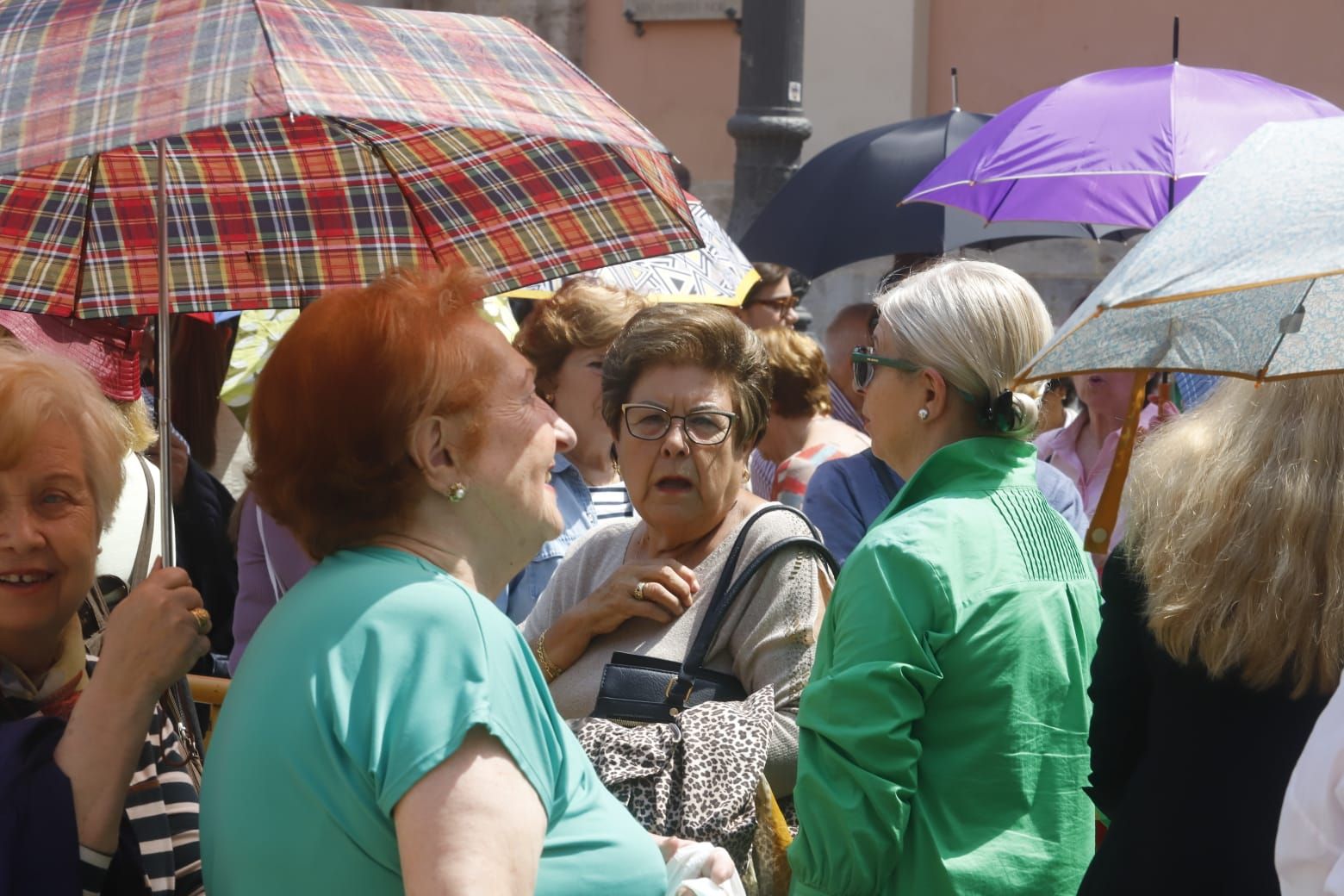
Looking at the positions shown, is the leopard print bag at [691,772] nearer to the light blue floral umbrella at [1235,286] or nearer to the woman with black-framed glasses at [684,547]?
the woman with black-framed glasses at [684,547]

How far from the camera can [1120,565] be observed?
9.18ft

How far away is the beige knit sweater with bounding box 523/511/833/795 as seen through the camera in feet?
10.4

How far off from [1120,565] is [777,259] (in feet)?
14.5

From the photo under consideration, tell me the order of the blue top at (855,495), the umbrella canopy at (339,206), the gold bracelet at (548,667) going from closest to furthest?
the umbrella canopy at (339,206), the gold bracelet at (548,667), the blue top at (855,495)

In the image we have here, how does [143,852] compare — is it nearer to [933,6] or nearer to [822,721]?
[822,721]

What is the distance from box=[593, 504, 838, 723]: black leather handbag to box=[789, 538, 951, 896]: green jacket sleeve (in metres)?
0.26

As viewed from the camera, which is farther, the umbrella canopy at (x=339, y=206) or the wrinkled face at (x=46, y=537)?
the umbrella canopy at (x=339, y=206)

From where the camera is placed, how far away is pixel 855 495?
4602mm

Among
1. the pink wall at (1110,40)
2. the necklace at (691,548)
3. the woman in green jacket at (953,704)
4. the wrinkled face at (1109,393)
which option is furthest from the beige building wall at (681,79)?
the woman in green jacket at (953,704)

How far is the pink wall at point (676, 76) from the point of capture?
44.4ft

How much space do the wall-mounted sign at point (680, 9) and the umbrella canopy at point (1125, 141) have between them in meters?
7.71

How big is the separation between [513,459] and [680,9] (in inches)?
461

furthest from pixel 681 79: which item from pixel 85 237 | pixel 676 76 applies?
pixel 85 237

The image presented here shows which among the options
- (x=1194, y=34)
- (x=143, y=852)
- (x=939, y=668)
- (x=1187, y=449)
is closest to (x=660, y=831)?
(x=939, y=668)
